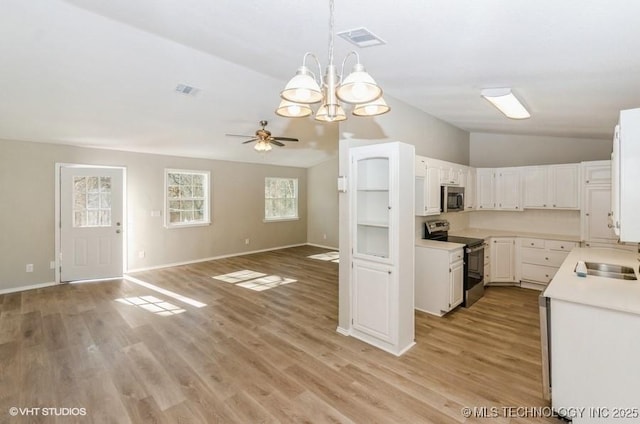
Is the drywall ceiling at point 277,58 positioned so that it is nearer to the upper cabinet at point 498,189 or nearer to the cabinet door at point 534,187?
the cabinet door at point 534,187

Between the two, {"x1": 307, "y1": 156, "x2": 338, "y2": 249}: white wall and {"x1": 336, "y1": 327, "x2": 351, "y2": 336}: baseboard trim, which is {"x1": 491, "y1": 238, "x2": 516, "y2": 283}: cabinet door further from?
{"x1": 307, "y1": 156, "x2": 338, "y2": 249}: white wall

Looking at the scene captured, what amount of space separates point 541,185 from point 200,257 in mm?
6939

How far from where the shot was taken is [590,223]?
4.52 m

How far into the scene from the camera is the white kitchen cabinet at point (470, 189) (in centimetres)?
511

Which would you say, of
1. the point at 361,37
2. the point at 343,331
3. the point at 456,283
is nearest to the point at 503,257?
the point at 456,283

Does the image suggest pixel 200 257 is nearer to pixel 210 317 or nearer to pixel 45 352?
pixel 210 317

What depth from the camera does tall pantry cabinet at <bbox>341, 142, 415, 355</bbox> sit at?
2980 mm

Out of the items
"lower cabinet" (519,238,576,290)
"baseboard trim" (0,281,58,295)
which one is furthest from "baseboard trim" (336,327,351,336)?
"baseboard trim" (0,281,58,295)

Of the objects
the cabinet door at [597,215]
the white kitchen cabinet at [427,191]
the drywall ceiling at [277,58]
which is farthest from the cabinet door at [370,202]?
the cabinet door at [597,215]

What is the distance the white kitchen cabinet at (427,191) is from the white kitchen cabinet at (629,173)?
7.00ft

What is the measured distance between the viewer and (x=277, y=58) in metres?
2.92

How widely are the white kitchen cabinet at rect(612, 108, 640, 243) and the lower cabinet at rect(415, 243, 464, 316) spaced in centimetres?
191

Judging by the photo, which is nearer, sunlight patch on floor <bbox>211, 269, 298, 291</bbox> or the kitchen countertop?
the kitchen countertop

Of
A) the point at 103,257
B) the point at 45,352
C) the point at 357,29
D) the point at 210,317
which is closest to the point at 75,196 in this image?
the point at 103,257
